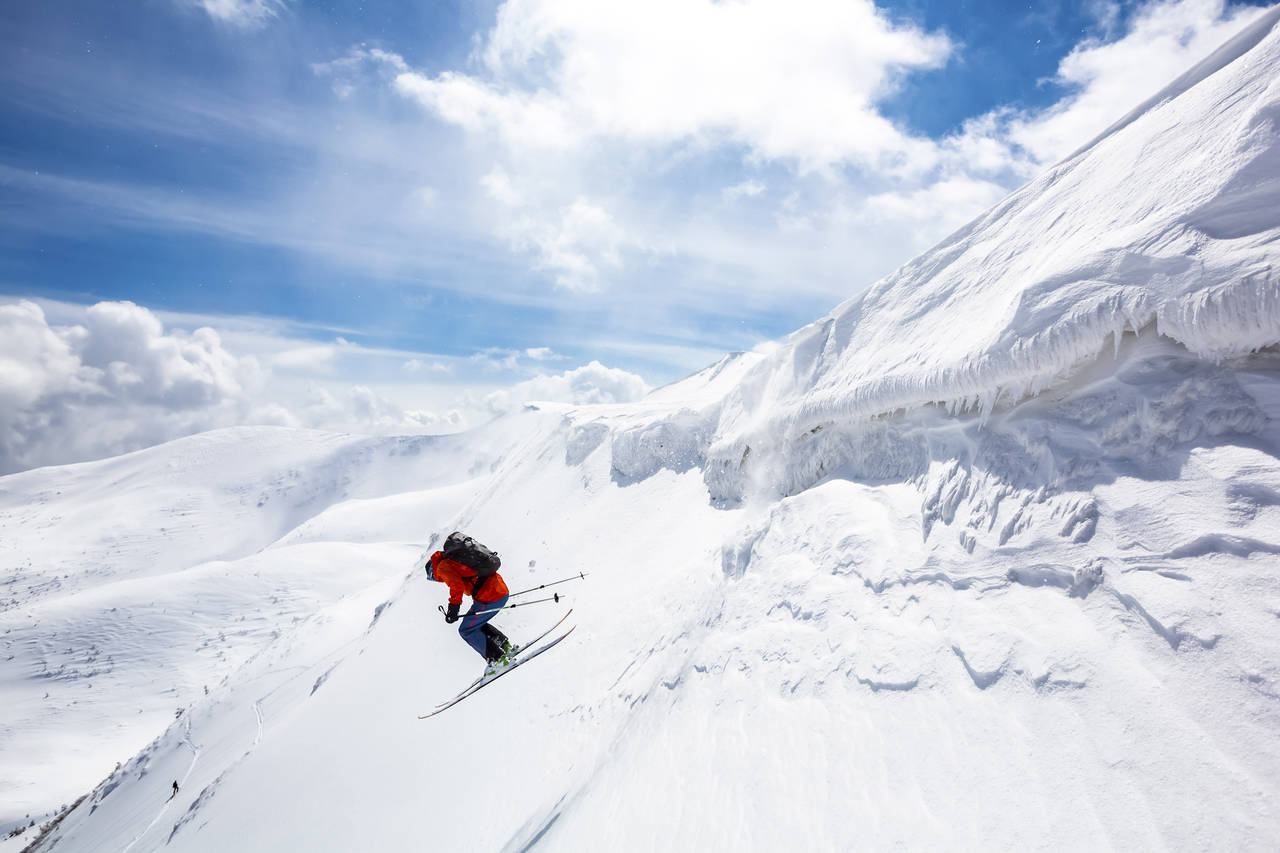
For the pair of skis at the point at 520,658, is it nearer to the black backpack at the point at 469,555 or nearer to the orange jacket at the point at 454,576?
the orange jacket at the point at 454,576

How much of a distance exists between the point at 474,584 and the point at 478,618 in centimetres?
102

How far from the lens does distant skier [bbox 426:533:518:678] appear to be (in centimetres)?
945

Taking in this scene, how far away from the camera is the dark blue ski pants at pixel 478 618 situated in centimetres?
1032

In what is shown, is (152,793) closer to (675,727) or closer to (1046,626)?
(675,727)

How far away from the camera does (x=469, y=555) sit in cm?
943

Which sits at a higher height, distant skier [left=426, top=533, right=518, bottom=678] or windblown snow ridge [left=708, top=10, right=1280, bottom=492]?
windblown snow ridge [left=708, top=10, right=1280, bottom=492]

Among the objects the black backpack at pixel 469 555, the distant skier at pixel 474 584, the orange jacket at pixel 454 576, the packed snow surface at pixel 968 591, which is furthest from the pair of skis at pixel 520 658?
the black backpack at pixel 469 555

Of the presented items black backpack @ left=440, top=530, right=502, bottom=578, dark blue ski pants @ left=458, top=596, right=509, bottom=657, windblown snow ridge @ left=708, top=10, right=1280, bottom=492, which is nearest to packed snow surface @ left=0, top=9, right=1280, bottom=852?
windblown snow ridge @ left=708, top=10, right=1280, bottom=492

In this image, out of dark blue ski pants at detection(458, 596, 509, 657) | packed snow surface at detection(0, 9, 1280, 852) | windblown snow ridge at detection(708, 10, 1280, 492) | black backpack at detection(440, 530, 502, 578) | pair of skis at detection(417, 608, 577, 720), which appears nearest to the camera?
packed snow surface at detection(0, 9, 1280, 852)

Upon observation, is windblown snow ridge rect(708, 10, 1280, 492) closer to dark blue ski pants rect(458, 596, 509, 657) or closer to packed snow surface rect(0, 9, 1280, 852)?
packed snow surface rect(0, 9, 1280, 852)

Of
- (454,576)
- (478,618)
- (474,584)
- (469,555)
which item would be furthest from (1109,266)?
(478,618)

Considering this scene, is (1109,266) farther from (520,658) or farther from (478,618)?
(520,658)

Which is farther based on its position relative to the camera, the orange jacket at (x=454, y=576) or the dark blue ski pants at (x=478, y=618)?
the dark blue ski pants at (x=478, y=618)

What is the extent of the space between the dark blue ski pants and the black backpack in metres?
1.05
